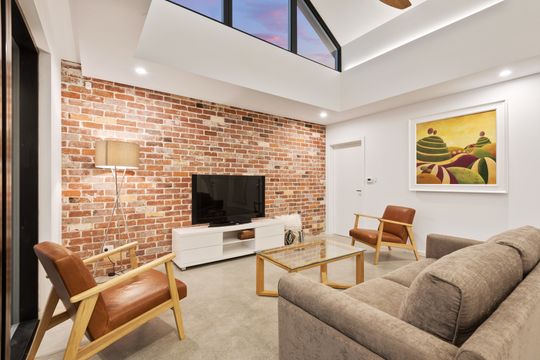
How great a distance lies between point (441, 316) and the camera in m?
0.91

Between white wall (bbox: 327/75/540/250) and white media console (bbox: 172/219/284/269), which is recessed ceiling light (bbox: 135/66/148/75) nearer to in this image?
white media console (bbox: 172/219/284/269)

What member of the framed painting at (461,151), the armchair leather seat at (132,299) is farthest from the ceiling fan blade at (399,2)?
the armchair leather seat at (132,299)

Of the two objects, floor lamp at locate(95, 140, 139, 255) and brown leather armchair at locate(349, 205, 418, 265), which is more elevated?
floor lamp at locate(95, 140, 139, 255)

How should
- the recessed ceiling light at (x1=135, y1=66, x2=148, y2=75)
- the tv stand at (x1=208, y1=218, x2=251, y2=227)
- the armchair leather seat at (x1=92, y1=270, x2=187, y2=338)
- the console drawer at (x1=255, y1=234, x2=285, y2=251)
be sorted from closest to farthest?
the armchair leather seat at (x1=92, y1=270, x2=187, y2=338) → the recessed ceiling light at (x1=135, y1=66, x2=148, y2=75) → the tv stand at (x1=208, y1=218, x2=251, y2=227) → the console drawer at (x1=255, y1=234, x2=285, y2=251)

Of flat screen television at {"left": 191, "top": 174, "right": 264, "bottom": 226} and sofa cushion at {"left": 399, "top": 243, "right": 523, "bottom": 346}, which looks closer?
sofa cushion at {"left": 399, "top": 243, "right": 523, "bottom": 346}

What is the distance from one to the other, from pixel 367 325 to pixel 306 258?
4.94 feet

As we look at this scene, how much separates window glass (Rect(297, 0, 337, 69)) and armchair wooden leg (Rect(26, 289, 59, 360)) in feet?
14.0

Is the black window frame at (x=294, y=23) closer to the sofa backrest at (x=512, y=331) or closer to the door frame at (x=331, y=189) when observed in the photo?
the door frame at (x=331, y=189)

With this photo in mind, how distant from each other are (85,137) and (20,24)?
1.32 meters

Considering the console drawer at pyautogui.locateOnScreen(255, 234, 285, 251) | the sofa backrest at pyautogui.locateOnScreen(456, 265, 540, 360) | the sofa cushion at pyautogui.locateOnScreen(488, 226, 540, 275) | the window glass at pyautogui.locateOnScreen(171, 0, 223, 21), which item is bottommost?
the console drawer at pyautogui.locateOnScreen(255, 234, 285, 251)

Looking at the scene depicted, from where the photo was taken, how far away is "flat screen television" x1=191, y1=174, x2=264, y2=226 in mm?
3561

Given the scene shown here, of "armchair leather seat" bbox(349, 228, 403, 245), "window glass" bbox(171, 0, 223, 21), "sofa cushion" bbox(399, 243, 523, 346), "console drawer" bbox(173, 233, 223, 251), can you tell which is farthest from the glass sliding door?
"armchair leather seat" bbox(349, 228, 403, 245)

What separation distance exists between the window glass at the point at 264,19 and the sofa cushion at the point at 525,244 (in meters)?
3.42

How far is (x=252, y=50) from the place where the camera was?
3303 millimetres
